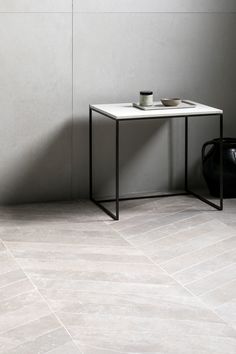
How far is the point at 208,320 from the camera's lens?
3441mm

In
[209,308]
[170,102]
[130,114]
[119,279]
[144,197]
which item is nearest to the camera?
[209,308]

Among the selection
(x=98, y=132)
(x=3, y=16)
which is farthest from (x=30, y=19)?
(x=98, y=132)

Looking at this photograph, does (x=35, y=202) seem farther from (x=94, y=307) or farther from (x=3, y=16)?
(x=94, y=307)

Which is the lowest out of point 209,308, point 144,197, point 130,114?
point 209,308

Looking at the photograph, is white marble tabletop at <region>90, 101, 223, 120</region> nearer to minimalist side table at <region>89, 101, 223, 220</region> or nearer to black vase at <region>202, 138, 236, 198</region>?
minimalist side table at <region>89, 101, 223, 220</region>

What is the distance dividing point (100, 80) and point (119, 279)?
6.13 feet

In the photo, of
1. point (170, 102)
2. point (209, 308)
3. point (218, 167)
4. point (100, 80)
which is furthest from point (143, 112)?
point (209, 308)

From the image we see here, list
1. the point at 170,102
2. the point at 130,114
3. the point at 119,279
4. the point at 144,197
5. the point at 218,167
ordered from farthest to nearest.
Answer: the point at 144,197 → the point at 218,167 → the point at 170,102 → the point at 130,114 → the point at 119,279

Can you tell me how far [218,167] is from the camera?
5395 millimetres

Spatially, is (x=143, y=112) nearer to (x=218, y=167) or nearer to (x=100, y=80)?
(x=100, y=80)

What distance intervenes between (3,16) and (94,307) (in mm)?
2288

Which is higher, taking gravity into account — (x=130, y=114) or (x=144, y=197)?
(x=130, y=114)

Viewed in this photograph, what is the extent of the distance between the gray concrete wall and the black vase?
29cm

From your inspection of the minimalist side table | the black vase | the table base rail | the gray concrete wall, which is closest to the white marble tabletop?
the minimalist side table
